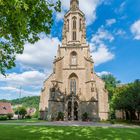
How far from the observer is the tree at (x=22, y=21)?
32.5 ft

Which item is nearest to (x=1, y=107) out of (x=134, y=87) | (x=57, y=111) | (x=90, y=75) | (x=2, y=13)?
(x=57, y=111)

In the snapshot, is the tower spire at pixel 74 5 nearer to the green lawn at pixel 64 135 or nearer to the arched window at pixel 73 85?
the arched window at pixel 73 85

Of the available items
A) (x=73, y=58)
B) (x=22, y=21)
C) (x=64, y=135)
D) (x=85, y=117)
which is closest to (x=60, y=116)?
(x=85, y=117)

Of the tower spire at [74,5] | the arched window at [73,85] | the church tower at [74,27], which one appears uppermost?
the tower spire at [74,5]

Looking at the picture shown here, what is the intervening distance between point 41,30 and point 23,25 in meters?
2.53

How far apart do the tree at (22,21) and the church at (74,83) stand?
33.0 metres

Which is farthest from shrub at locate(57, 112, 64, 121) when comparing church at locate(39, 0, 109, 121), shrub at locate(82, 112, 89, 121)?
shrub at locate(82, 112, 89, 121)

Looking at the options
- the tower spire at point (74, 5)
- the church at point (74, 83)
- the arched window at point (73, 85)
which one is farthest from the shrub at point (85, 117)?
Answer: the tower spire at point (74, 5)

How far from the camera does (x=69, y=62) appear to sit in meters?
50.2

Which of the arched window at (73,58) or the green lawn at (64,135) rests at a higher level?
the arched window at (73,58)

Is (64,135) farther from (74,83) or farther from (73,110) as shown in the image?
(74,83)

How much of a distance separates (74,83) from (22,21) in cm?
3963

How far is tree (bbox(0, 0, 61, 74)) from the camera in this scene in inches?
390

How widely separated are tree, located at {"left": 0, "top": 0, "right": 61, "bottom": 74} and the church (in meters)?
33.0
